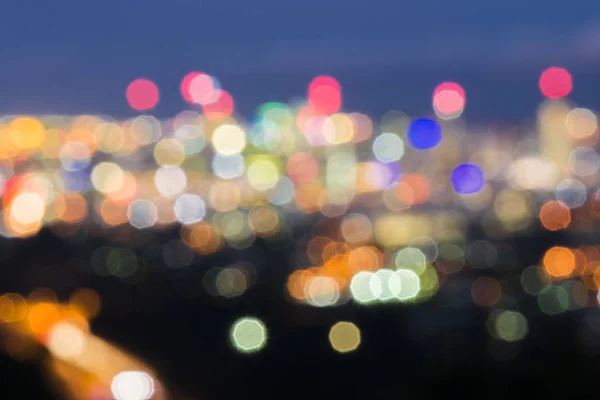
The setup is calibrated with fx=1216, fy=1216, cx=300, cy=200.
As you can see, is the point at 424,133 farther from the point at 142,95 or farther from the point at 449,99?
the point at 142,95

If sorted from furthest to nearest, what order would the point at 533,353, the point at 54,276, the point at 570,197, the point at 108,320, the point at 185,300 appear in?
the point at 570,197 < the point at 54,276 < the point at 185,300 < the point at 108,320 < the point at 533,353

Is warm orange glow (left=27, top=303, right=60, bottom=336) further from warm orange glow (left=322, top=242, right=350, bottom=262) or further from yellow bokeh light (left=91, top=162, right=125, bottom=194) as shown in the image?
yellow bokeh light (left=91, top=162, right=125, bottom=194)

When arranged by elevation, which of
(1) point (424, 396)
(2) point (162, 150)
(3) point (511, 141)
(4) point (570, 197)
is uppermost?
(2) point (162, 150)

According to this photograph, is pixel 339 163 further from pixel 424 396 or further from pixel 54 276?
pixel 424 396

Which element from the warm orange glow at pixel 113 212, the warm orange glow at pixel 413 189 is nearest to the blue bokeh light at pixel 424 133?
the warm orange glow at pixel 413 189

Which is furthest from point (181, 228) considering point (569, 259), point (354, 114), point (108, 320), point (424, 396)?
point (424, 396)

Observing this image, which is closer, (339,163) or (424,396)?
(424,396)
